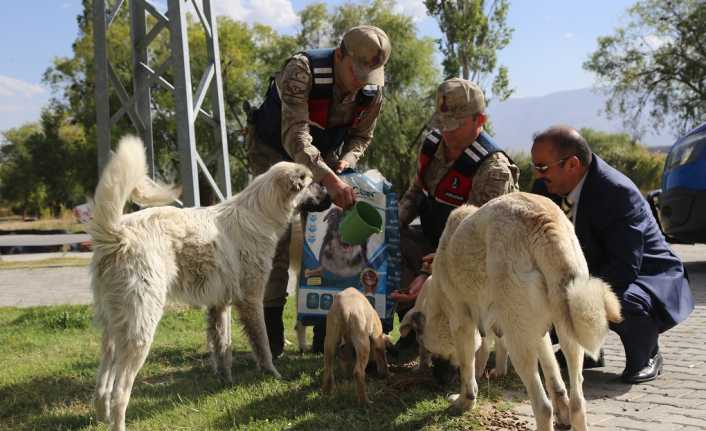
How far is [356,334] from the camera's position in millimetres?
4520

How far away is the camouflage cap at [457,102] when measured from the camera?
5.07m

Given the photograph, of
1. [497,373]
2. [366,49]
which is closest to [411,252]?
[497,373]

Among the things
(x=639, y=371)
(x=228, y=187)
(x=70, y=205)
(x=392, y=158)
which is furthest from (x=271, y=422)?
(x=70, y=205)

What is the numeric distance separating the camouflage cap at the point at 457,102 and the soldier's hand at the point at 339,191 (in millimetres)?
999

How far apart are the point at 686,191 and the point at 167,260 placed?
8232 mm

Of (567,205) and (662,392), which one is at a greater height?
(567,205)

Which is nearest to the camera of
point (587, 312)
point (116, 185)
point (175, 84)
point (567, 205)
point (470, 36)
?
point (587, 312)

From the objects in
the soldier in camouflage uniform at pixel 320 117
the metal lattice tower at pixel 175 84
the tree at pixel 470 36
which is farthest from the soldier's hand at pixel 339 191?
the tree at pixel 470 36

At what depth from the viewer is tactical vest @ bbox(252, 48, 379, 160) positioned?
5598 millimetres

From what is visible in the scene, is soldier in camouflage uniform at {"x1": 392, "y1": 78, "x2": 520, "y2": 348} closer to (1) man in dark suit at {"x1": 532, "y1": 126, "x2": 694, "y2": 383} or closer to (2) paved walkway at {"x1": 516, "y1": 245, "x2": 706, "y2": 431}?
(1) man in dark suit at {"x1": 532, "y1": 126, "x2": 694, "y2": 383}

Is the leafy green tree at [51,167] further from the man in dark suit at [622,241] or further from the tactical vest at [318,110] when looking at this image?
the man in dark suit at [622,241]

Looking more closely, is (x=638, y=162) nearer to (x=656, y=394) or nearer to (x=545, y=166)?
(x=656, y=394)

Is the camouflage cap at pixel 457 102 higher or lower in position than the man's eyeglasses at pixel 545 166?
higher

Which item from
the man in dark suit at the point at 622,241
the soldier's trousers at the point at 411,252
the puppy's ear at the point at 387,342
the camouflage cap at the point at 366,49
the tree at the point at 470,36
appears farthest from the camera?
the tree at the point at 470,36
